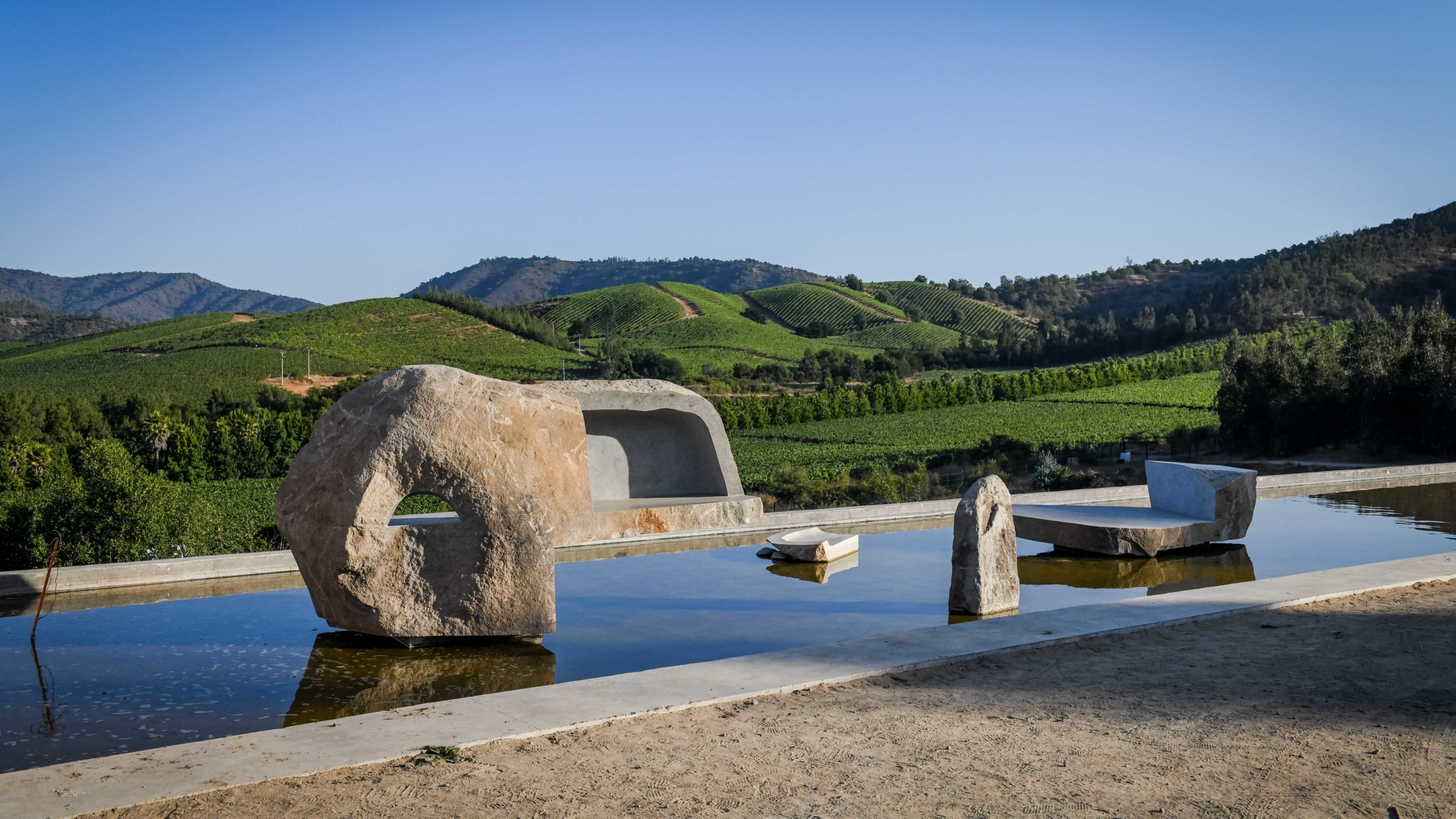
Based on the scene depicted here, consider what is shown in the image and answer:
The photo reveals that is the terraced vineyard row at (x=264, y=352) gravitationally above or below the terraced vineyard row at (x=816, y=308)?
below

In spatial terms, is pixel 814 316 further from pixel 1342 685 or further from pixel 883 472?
pixel 1342 685

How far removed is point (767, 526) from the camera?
46.3 feet

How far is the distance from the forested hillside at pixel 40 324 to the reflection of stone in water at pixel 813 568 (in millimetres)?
95407

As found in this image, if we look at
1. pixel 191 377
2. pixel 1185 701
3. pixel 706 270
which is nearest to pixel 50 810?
pixel 1185 701

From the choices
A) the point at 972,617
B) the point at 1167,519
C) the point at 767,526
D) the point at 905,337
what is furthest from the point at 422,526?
the point at 905,337

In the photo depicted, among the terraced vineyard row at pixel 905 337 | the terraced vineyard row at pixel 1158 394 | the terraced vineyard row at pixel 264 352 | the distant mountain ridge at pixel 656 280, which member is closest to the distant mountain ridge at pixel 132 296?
the distant mountain ridge at pixel 656 280

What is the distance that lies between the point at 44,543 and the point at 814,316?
98.6 metres

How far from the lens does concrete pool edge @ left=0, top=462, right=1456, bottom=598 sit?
9.88 metres

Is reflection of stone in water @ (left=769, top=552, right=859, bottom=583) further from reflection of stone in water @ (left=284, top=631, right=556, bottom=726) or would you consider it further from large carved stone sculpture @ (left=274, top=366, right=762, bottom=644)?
reflection of stone in water @ (left=284, top=631, right=556, bottom=726)

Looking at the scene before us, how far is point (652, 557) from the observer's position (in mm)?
12094

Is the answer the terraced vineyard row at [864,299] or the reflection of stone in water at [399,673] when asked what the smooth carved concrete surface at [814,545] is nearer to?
the reflection of stone in water at [399,673]

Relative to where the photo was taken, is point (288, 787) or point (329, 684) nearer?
point (288, 787)

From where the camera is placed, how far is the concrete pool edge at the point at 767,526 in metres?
9.88

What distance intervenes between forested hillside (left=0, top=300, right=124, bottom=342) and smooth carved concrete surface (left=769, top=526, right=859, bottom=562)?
95.1 metres
